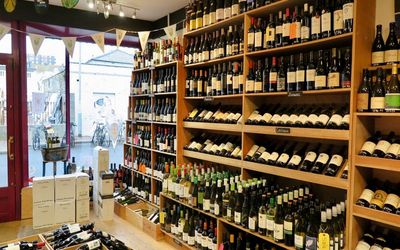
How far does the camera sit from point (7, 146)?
14.5ft

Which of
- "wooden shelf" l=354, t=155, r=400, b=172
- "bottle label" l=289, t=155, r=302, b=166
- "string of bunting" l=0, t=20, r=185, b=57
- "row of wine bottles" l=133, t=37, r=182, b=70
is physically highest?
"string of bunting" l=0, t=20, r=185, b=57

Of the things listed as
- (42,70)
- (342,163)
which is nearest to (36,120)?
(42,70)

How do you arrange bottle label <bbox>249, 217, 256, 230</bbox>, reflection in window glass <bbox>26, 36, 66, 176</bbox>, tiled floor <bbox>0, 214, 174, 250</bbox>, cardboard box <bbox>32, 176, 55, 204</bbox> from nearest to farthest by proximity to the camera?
bottle label <bbox>249, 217, 256, 230</bbox> < tiled floor <bbox>0, 214, 174, 250</bbox> < cardboard box <bbox>32, 176, 55, 204</bbox> < reflection in window glass <bbox>26, 36, 66, 176</bbox>

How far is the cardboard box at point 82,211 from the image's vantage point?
4289 mm

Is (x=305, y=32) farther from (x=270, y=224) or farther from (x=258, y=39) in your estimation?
(x=270, y=224)

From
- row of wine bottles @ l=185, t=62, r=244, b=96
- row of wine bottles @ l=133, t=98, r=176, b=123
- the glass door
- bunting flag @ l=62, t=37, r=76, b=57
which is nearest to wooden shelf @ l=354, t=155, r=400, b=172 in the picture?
row of wine bottles @ l=185, t=62, r=244, b=96

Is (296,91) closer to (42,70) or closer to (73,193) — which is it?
(73,193)

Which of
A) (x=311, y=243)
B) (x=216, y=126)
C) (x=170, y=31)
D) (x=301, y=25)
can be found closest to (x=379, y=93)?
(x=301, y=25)

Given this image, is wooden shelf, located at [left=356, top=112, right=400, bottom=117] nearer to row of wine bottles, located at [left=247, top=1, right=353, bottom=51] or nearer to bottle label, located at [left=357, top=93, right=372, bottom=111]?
bottle label, located at [left=357, top=93, right=372, bottom=111]

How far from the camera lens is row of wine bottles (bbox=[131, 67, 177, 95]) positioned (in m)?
3.97

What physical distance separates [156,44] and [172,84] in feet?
2.68

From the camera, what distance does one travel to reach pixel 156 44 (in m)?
4.40

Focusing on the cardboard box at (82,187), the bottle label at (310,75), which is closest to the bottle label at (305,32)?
the bottle label at (310,75)

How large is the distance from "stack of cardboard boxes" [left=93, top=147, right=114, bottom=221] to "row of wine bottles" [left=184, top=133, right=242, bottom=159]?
4.60ft
